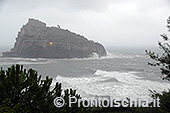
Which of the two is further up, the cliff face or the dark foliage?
the cliff face

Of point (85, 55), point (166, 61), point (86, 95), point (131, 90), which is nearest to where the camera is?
point (166, 61)

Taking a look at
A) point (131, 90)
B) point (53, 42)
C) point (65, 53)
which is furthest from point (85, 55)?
point (131, 90)

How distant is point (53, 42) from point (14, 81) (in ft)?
231

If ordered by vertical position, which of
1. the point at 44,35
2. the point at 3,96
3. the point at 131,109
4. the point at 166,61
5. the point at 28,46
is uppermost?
the point at 44,35

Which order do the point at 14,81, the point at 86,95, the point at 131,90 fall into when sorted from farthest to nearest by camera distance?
the point at 131,90 < the point at 86,95 < the point at 14,81

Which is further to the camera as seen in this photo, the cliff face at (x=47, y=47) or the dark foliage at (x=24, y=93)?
the cliff face at (x=47, y=47)

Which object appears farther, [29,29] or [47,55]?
[29,29]

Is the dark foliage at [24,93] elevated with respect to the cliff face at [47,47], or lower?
lower

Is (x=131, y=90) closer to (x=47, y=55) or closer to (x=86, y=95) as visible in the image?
(x=86, y=95)

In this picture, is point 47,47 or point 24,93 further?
point 47,47

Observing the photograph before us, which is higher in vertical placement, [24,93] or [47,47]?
[47,47]

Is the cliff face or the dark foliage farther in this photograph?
the cliff face

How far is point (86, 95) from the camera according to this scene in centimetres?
1530

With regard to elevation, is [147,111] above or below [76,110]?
below
